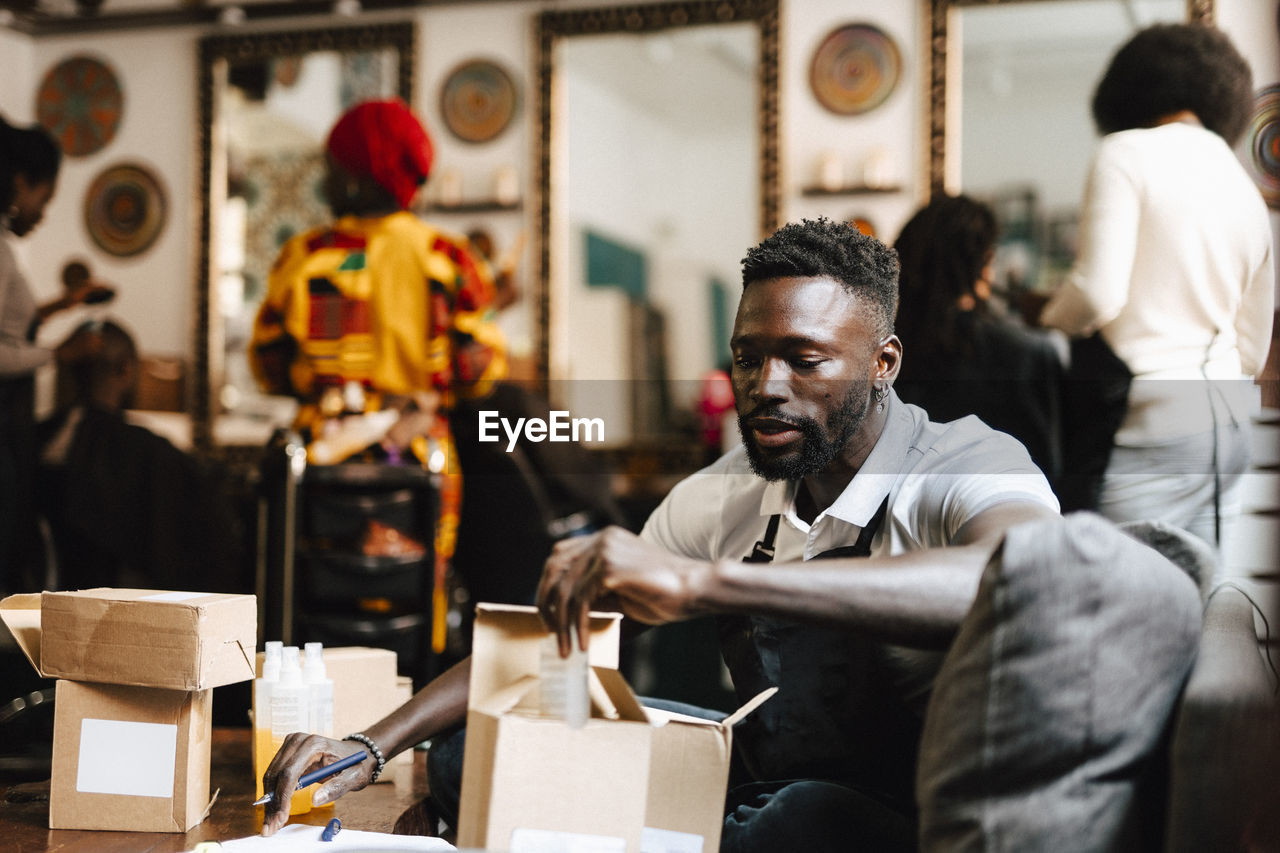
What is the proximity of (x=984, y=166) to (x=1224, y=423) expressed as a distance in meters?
2.21

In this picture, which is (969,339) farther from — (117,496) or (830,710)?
(117,496)

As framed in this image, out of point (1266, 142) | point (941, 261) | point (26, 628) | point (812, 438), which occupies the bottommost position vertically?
point (26, 628)

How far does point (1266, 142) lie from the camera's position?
66.6 inches

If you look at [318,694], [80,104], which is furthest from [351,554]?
[80,104]

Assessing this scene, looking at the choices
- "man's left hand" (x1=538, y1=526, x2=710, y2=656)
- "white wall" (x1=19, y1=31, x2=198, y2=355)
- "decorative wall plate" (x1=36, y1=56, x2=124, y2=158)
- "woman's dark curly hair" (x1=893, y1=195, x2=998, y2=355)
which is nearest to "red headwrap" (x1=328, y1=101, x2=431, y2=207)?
"woman's dark curly hair" (x1=893, y1=195, x2=998, y2=355)

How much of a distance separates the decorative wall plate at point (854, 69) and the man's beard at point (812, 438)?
8.78 ft

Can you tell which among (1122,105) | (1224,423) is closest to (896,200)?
(1122,105)

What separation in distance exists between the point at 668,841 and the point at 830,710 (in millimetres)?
276

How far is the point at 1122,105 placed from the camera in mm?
1688

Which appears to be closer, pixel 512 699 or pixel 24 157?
pixel 512 699

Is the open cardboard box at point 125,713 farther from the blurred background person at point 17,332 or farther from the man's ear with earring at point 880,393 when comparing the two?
the blurred background person at point 17,332

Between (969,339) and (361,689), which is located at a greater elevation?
(969,339)

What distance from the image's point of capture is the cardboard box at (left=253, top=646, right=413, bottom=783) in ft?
4.74

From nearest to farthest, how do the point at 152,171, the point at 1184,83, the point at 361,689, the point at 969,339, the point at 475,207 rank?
the point at 361,689, the point at 1184,83, the point at 969,339, the point at 475,207, the point at 152,171
